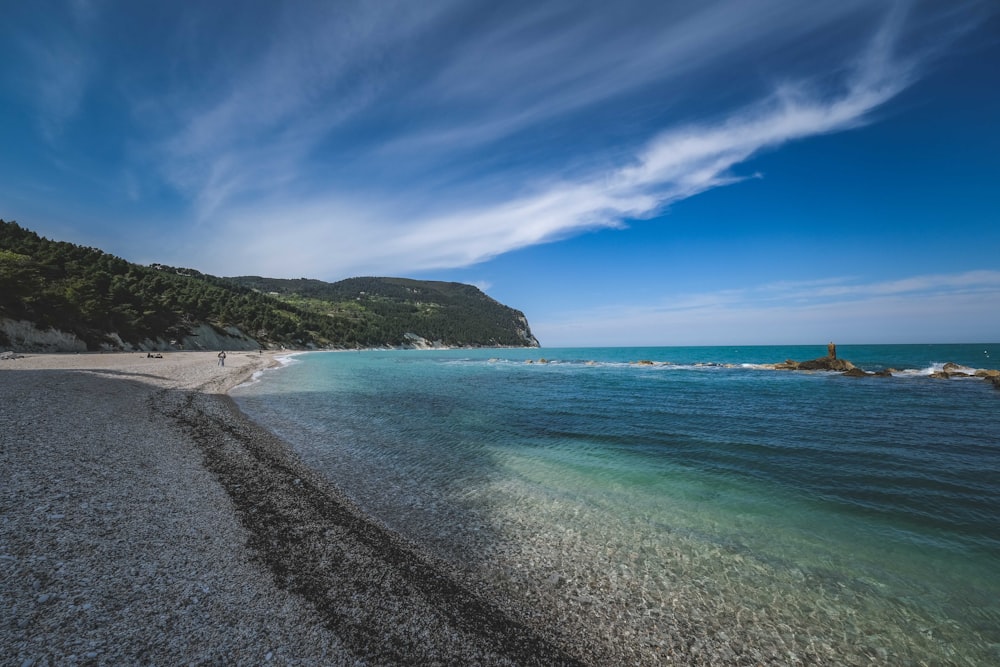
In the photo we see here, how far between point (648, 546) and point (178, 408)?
22462 millimetres

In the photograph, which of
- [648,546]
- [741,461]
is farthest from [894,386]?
[648,546]

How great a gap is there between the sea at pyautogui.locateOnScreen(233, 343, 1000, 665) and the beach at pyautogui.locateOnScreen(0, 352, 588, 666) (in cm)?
108

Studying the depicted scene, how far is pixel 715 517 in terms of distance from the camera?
32.7 feet

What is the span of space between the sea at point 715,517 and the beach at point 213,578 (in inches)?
42.6

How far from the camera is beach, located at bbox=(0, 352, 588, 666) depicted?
15.5 ft

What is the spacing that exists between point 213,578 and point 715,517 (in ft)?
34.5

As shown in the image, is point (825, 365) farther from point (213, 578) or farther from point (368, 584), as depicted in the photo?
point (213, 578)

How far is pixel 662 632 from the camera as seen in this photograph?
19.4ft

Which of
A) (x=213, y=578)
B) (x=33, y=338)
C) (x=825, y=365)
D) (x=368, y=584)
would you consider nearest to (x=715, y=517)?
(x=368, y=584)

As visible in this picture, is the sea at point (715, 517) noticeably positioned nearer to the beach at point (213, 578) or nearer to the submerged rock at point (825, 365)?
the beach at point (213, 578)

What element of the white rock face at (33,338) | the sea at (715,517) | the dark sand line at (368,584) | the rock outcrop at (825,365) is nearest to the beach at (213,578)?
the dark sand line at (368,584)

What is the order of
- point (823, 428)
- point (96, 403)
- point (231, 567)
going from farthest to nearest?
point (823, 428) < point (96, 403) < point (231, 567)

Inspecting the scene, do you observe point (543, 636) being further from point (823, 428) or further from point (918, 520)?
point (823, 428)

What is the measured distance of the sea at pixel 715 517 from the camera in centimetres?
620
